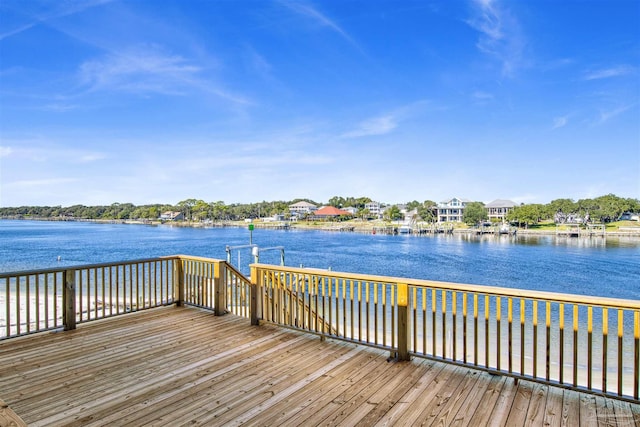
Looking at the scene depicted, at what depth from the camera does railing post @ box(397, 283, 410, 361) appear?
11.5 ft

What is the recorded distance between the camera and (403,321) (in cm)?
352

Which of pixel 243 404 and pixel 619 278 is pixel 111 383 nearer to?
pixel 243 404

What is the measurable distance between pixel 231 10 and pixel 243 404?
610 inches

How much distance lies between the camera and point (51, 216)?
126 meters

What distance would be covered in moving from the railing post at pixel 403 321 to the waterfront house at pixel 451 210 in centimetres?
9149

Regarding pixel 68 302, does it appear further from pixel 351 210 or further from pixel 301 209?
pixel 351 210

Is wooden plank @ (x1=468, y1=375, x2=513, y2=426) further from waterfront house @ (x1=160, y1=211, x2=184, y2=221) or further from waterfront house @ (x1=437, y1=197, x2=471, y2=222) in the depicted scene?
waterfront house @ (x1=160, y1=211, x2=184, y2=221)

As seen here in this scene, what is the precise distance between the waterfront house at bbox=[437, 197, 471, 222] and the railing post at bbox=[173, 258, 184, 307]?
3571 inches

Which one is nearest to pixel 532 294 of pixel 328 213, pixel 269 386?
pixel 269 386

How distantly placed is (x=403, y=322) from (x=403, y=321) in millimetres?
10

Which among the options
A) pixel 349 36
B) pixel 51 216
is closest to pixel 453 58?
pixel 349 36

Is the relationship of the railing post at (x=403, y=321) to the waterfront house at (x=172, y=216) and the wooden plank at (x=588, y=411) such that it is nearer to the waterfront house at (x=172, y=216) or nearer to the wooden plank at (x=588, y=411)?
the wooden plank at (x=588, y=411)

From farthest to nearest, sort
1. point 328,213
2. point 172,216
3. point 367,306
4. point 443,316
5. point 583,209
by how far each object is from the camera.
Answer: point 328,213 < point 172,216 < point 583,209 < point 367,306 < point 443,316

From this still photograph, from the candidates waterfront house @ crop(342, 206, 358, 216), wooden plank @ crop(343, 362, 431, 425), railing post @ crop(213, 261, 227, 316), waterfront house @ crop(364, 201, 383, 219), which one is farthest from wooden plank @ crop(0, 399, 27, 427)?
waterfront house @ crop(364, 201, 383, 219)
